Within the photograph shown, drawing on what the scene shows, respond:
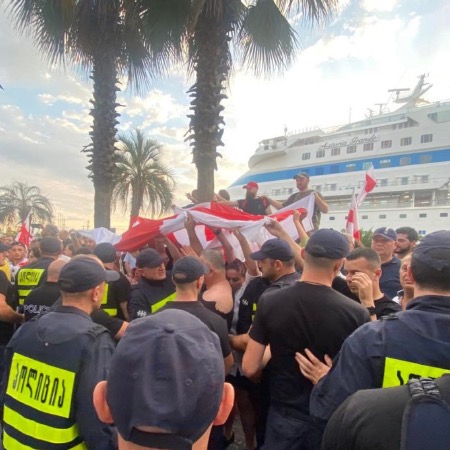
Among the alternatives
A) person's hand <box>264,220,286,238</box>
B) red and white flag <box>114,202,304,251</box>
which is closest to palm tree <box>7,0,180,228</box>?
red and white flag <box>114,202,304,251</box>

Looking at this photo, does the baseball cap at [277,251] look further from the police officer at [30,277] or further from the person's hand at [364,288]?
the police officer at [30,277]

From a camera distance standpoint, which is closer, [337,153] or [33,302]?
[33,302]

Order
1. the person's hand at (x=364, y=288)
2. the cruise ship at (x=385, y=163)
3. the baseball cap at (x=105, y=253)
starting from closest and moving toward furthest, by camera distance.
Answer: the person's hand at (x=364, y=288), the baseball cap at (x=105, y=253), the cruise ship at (x=385, y=163)

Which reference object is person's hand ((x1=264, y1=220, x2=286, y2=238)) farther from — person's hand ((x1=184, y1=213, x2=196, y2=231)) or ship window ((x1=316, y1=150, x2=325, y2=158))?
ship window ((x1=316, y1=150, x2=325, y2=158))

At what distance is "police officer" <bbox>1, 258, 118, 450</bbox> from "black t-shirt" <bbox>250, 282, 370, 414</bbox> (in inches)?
38.5

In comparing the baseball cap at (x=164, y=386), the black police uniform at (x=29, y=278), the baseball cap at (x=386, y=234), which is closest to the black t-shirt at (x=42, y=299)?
the black police uniform at (x=29, y=278)

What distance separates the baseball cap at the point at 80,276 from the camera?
241 cm

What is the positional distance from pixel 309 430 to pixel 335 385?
0.70 metres

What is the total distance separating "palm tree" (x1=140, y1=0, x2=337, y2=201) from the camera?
733 cm

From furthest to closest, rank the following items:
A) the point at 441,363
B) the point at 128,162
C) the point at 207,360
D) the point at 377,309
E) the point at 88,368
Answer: the point at 128,162
the point at 377,309
the point at 88,368
the point at 441,363
the point at 207,360

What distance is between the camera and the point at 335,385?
1921 millimetres

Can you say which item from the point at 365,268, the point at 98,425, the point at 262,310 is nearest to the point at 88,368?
the point at 98,425

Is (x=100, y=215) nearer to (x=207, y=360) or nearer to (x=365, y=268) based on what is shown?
(x=365, y=268)

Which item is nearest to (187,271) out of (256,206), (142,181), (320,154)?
(256,206)
